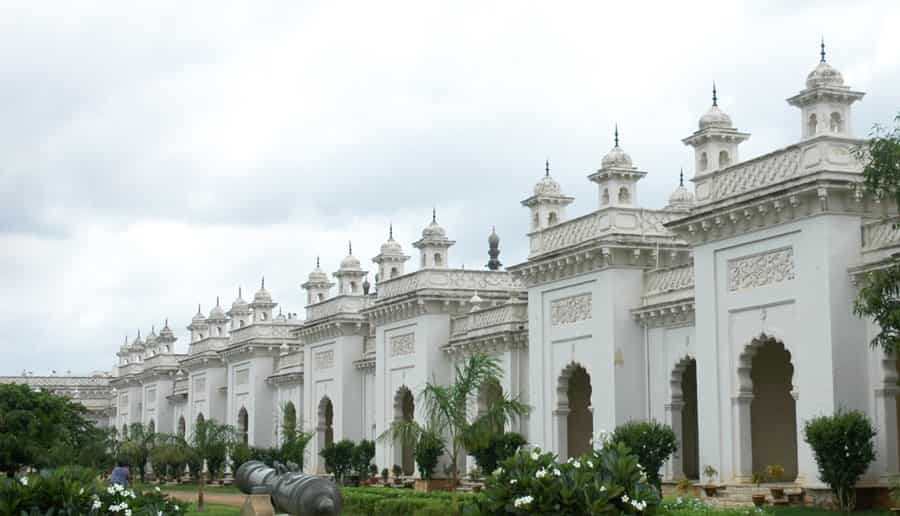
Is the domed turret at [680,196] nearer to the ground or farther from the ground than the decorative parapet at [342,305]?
Answer: farther from the ground

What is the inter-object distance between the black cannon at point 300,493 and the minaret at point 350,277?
23.7 metres

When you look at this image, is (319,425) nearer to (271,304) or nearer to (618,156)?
(271,304)

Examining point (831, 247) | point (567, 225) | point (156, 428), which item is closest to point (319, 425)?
point (567, 225)

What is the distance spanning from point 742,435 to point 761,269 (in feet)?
10.4

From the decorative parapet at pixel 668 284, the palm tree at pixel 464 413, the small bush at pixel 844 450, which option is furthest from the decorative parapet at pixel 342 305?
the small bush at pixel 844 450

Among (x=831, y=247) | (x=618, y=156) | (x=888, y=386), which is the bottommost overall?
(x=888, y=386)

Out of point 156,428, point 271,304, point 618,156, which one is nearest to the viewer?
point 618,156

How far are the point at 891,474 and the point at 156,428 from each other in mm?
54556

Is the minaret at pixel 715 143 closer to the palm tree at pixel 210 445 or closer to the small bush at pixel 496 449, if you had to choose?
the small bush at pixel 496 449

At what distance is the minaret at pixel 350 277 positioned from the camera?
48688 mm

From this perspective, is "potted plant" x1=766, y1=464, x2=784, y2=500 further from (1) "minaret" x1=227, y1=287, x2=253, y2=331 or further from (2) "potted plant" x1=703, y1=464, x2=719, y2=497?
(1) "minaret" x1=227, y1=287, x2=253, y2=331

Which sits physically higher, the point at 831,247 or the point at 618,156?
the point at 618,156

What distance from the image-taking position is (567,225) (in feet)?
109

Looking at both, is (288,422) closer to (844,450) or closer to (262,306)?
(262,306)
